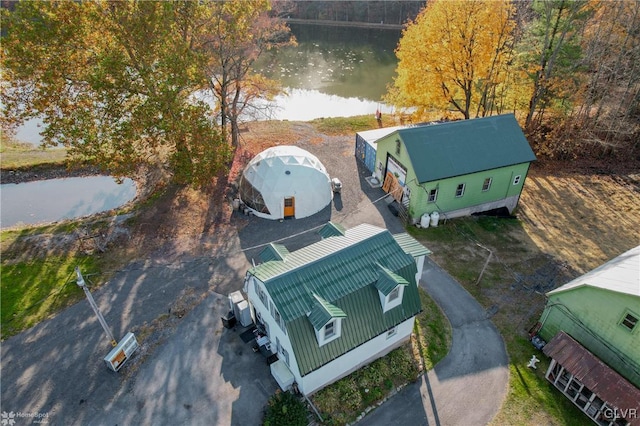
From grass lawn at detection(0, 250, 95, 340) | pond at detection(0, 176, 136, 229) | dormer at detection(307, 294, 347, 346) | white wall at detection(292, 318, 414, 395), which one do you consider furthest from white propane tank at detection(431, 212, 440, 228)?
pond at detection(0, 176, 136, 229)

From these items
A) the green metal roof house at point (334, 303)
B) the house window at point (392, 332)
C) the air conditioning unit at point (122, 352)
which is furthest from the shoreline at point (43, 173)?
the house window at point (392, 332)

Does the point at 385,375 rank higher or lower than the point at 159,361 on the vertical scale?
lower

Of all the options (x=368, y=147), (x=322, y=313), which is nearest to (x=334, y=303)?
(x=322, y=313)

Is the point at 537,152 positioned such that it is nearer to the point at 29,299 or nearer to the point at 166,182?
the point at 166,182

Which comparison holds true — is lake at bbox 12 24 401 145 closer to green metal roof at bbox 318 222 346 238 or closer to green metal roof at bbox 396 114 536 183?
green metal roof at bbox 396 114 536 183

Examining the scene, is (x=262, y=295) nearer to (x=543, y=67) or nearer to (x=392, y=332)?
(x=392, y=332)
